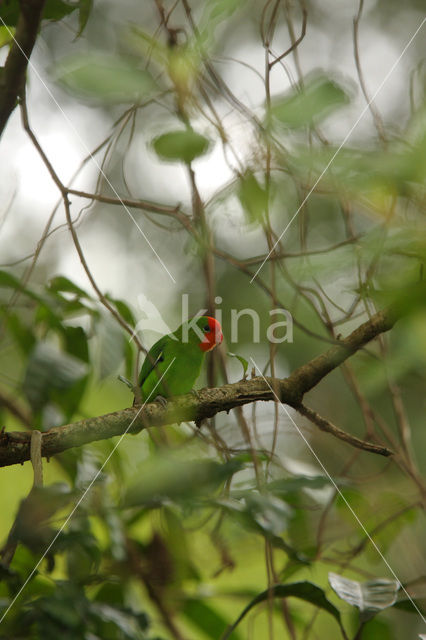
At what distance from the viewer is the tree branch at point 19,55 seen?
1.21m

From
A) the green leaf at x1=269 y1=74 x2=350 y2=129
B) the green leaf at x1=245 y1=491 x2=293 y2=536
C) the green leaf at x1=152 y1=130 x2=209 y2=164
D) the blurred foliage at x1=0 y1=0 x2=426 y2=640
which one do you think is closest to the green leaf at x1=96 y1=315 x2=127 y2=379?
the blurred foliage at x1=0 y1=0 x2=426 y2=640

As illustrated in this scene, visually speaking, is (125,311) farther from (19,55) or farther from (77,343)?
(19,55)

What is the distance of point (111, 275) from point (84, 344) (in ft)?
2.21

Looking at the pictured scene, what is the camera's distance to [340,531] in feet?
6.22

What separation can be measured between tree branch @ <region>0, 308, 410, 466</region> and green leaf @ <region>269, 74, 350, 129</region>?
0.54m

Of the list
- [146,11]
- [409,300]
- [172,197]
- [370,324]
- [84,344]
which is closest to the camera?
[409,300]

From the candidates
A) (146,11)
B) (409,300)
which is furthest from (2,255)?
(409,300)

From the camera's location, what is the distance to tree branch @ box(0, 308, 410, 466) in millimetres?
1135

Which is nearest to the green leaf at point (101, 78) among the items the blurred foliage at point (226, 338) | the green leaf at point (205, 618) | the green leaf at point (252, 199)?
the blurred foliage at point (226, 338)

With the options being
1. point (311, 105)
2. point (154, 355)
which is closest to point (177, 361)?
point (154, 355)

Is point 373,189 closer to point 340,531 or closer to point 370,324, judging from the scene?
point 370,324

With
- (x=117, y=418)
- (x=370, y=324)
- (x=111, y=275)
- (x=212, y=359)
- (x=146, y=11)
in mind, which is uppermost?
(x=146, y=11)

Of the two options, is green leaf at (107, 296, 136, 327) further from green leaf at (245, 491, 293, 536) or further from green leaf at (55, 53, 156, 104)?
green leaf at (55, 53, 156, 104)

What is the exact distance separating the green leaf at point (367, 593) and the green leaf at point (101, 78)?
3.24 feet
